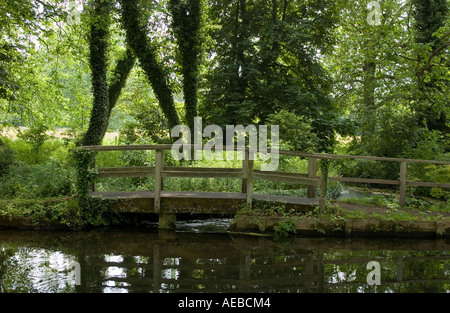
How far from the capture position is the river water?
5199 mm

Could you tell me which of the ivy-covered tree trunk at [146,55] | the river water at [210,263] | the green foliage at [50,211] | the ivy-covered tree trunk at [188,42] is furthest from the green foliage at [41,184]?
the ivy-covered tree trunk at [188,42]

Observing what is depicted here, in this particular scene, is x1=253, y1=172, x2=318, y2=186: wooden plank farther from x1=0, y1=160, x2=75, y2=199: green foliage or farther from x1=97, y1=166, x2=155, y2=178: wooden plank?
x1=0, y1=160, x2=75, y2=199: green foliage

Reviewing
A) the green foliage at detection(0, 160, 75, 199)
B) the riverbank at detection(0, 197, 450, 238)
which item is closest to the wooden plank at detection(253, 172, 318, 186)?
the riverbank at detection(0, 197, 450, 238)

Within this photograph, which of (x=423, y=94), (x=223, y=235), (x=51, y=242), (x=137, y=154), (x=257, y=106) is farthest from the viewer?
(x=257, y=106)

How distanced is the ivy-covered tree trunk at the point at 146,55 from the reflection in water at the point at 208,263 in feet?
27.6

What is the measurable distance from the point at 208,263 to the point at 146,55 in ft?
37.1

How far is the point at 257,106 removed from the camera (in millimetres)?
17781

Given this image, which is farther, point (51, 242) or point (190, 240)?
point (190, 240)

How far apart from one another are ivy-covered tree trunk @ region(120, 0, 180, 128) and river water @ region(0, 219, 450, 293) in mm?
8210

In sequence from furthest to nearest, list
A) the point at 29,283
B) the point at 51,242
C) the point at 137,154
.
Result: the point at 137,154 → the point at 51,242 → the point at 29,283

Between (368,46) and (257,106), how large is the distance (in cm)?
608

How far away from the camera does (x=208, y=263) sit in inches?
247
